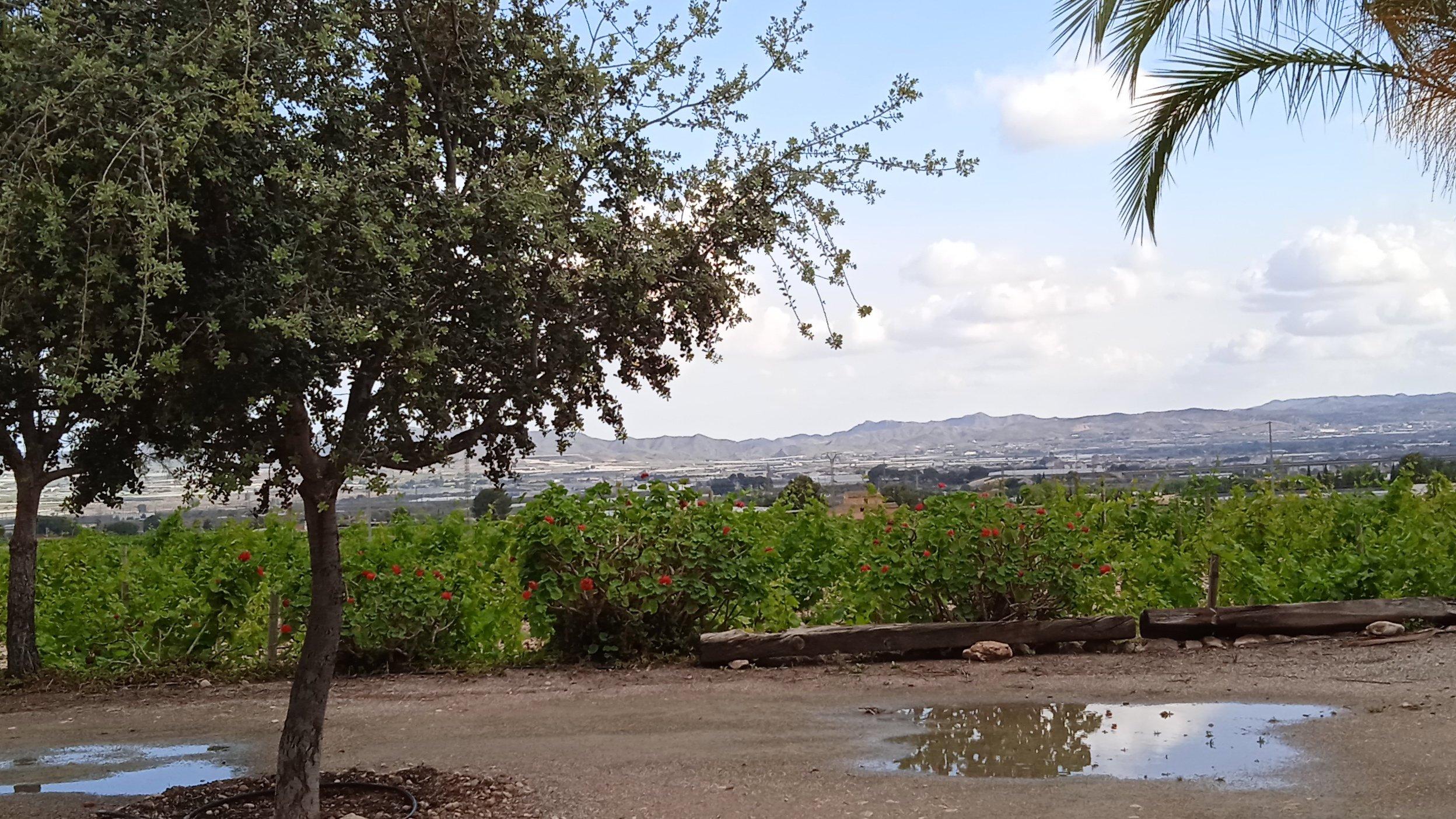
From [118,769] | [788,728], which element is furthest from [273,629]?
[788,728]

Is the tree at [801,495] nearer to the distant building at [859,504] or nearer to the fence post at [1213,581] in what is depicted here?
the distant building at [859,504]

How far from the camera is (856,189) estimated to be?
A: 16.6ft

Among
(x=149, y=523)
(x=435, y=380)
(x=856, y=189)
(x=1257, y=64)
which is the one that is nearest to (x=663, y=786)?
(x=435, y=380)

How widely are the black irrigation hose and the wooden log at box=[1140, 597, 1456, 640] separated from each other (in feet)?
18.9

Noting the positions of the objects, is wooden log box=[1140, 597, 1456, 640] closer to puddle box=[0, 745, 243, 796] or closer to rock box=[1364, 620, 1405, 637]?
rock box=[1364, 620, 1405, 637]

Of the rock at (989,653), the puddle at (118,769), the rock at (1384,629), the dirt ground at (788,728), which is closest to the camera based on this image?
the dirt ground at (788,728)

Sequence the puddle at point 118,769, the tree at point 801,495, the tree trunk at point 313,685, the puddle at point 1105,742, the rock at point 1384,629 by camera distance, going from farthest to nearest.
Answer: the tree at point 801,495 → the rock at point 1384,629 → the puddle at point 118,769 → the puddle at point 1105,742 → the tree trunk at point 313,685

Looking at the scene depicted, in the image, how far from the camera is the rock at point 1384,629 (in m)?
8.71

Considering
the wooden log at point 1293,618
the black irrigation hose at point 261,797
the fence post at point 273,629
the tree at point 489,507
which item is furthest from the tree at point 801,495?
the black irrigation hose at point 261,797

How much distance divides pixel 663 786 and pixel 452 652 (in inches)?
145

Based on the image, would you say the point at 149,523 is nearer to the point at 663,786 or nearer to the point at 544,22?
the point at 663,786

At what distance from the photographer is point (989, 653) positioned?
8.49m

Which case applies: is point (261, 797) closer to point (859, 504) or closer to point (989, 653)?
point (989, 653)

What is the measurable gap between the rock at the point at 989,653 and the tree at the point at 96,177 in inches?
241
